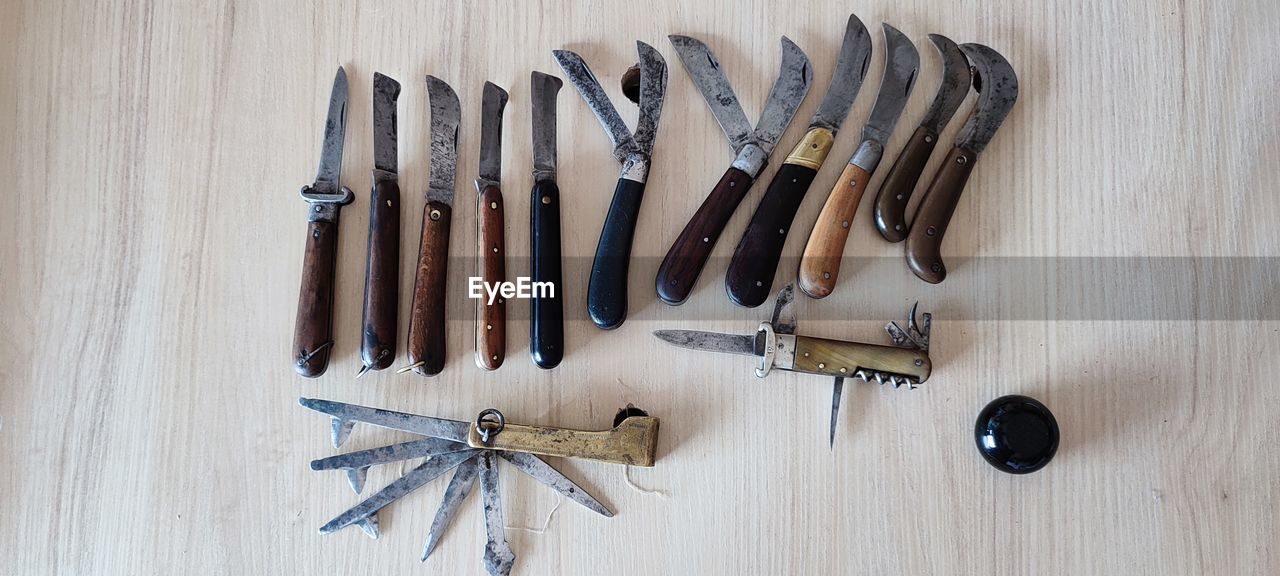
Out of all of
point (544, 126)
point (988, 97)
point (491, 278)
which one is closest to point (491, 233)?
point (491, 278)

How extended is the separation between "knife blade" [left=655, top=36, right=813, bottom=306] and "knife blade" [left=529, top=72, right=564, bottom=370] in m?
0.14

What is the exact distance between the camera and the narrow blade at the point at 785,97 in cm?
95

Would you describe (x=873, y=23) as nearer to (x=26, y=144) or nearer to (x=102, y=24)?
(x=102, y=24)

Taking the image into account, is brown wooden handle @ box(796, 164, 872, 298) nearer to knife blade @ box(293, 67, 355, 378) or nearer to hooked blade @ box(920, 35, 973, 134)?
hooked blade @ box(920, 35, 973, 134)

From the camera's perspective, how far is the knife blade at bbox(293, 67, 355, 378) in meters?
0.91

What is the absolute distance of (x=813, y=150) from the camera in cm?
94

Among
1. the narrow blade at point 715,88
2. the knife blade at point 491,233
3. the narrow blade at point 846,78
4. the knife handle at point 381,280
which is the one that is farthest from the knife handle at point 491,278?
the narrow blade at point 846,78

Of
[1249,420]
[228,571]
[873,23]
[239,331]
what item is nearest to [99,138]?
[239,331]

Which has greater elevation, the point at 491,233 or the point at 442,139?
the point at 442,139

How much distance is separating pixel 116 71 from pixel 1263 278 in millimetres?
1644

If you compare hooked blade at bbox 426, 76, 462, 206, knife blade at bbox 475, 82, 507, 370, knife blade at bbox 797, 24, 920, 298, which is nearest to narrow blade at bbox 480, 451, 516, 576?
knife blade at bbox 475, 82, 507, 370

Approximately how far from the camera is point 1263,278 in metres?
0.97

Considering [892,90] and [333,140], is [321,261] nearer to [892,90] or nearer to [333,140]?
[333,140]

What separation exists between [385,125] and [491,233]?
21 cm
